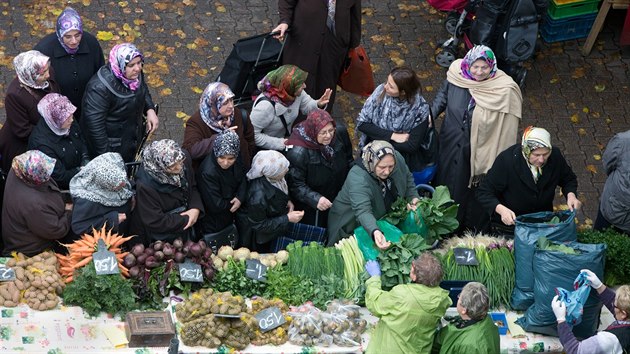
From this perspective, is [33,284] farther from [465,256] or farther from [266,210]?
[465,256]

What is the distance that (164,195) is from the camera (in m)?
7.36

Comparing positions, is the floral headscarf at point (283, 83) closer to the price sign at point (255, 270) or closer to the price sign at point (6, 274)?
the price sign at point (255, 270)

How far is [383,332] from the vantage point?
674cm

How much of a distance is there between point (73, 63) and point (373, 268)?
9.40 feet

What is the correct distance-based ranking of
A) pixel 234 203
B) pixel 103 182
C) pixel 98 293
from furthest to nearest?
pixel 234 203, pixel 103 182, pixel 98 293

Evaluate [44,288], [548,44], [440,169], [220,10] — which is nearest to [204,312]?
[44,288]

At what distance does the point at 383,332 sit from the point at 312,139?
66.6 inches

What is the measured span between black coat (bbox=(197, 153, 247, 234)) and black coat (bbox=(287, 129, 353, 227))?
400mm

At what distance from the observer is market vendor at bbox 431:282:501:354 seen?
662cm

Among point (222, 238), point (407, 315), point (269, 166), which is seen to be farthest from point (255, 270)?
point (407, 315)

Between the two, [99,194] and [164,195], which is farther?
[164,195]

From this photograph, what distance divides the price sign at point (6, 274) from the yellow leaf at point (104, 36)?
168 inches

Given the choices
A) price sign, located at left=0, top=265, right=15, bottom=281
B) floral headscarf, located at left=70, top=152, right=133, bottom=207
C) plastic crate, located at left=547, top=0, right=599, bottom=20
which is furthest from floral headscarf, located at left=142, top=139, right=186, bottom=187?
plastic crate, located at left=547, top=0, right=599, bottom=20

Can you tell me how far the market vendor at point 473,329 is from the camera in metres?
6.62
